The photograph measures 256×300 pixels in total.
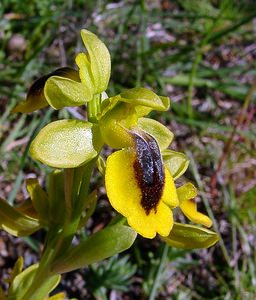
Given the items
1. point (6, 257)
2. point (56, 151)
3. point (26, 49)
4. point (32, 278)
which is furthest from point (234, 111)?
point (56, 151)

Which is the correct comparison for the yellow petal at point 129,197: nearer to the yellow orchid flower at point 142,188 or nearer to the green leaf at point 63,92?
the yellow orchid flower at point 142,188

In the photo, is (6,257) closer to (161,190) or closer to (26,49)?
(26,49)

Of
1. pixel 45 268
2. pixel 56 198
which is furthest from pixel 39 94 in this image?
pixel 45 268

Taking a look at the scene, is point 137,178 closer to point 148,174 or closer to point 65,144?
point 148,174

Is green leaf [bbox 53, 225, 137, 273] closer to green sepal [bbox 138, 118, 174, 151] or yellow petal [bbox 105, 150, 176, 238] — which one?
yellow petal [bbox 105, 150, 176, 238]

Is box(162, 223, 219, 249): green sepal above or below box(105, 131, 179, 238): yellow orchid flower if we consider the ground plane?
below

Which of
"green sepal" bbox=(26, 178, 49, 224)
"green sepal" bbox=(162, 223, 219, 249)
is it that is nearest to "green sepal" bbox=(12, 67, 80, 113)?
"green sepal" bbox=(26, 178, 49, 224)
